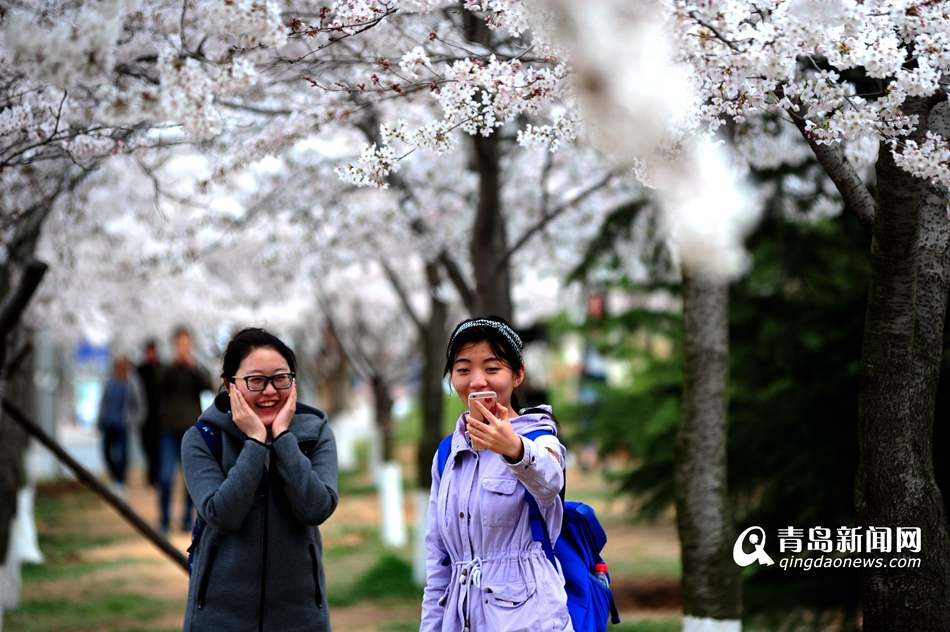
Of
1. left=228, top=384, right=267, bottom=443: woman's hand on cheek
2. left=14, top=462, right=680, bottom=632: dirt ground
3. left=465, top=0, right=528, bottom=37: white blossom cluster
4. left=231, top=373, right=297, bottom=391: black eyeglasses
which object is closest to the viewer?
left=228, top=384, right=267, bottom=443: woman's hand on cheek

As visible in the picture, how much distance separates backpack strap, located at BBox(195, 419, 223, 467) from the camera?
13.7ft

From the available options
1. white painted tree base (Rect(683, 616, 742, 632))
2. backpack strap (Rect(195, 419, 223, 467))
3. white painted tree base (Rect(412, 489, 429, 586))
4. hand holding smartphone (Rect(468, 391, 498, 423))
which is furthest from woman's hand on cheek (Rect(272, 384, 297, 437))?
white painted tree base (Rect(412, 489, 429, 586))

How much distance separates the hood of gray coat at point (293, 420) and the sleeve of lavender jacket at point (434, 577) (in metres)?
0.51

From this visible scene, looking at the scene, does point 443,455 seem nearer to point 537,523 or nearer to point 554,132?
point 537,523

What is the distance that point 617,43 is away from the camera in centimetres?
450

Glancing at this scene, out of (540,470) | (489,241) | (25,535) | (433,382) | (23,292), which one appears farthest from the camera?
(433,382)

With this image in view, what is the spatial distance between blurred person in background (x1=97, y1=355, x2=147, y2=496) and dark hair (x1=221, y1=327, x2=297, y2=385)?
1599 cm

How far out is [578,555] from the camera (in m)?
3.99

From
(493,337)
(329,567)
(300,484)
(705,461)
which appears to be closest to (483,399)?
(493,337)

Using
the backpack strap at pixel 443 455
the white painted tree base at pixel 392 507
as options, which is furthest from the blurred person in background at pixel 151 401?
the backpack strap at pixel 443 455

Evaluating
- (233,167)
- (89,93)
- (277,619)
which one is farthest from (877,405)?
(89,93)

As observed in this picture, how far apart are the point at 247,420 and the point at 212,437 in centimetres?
19

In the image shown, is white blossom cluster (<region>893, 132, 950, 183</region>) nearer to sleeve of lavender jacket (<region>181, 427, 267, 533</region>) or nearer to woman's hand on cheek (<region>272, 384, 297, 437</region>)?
woman's hand on cheek (<region>272, 384, 297, 437</region>)

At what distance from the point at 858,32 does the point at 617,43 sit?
820mm
